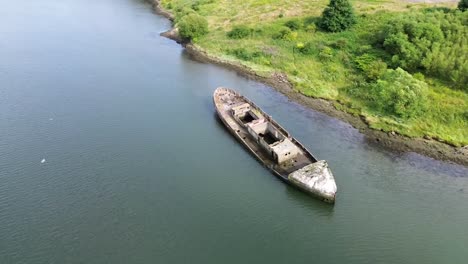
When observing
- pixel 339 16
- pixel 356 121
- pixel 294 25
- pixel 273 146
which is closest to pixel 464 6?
pixel 339 16

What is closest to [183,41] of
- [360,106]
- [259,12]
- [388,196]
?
[259,12]

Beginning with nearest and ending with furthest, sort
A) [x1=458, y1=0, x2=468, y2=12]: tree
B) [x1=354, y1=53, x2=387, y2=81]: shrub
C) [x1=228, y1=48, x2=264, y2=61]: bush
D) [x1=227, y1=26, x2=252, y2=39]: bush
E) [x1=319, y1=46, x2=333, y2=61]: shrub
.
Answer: [x1=354, y1=53, x2=387, y2=81]: shrub, [x1=458, y1=0, x2=468, y2=12]: tree, [x1=319, y1=46, x2=333, y2=61]: shrub, [x1=228, y1=48, x2=264, y2=61]: bush, [x1=227, y1=26, x2=252, y2=39]: bush

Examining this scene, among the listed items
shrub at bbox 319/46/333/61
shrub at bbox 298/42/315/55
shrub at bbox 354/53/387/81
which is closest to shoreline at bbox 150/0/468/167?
shrub at bbox 298/42/315/55

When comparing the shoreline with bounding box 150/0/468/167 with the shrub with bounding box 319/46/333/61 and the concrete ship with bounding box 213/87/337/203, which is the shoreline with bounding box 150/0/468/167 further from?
the concrete ship with bounding box 213/87/337/203

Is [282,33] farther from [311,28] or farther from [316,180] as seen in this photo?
[316,180]

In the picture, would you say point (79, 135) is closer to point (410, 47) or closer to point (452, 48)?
point (410, 47)

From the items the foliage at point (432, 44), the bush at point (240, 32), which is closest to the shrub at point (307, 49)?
the foliage at point (432, 44)
